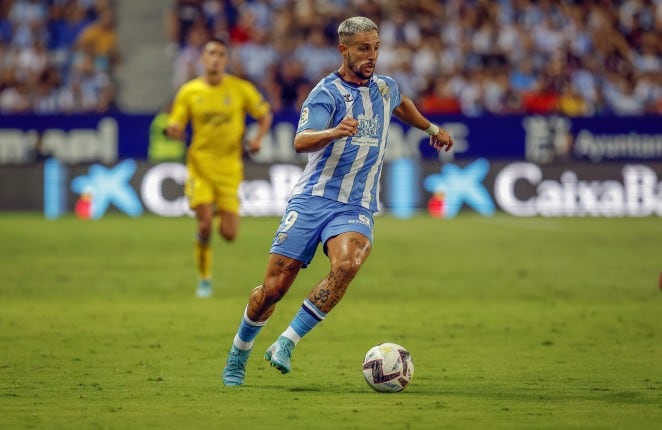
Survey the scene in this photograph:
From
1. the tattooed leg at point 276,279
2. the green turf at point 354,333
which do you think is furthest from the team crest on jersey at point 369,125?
the green turf at point 354,333

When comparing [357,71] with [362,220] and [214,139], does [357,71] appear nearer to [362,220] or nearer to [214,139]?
[362,220]

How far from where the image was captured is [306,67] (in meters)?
27.6

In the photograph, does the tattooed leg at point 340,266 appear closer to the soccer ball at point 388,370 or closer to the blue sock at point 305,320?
the blue sock at point 305,320

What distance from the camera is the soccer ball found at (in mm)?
8312

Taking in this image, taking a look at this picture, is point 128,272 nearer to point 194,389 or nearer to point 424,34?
point 194,389

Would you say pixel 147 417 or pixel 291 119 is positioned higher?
pixel 291 119

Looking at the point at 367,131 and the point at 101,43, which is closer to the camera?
the point at 367,131

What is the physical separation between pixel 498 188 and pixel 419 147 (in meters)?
1.74

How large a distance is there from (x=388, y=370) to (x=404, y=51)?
66.4 ft

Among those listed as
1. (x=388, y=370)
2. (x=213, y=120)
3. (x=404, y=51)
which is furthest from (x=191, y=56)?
(x=388, y=370)

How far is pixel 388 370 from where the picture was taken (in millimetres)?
8312

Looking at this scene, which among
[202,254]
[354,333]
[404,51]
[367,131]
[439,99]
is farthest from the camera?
[404,51]

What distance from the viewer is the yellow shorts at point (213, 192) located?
1456cm

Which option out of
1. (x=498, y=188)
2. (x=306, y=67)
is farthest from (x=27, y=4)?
(x=498, y=188)
